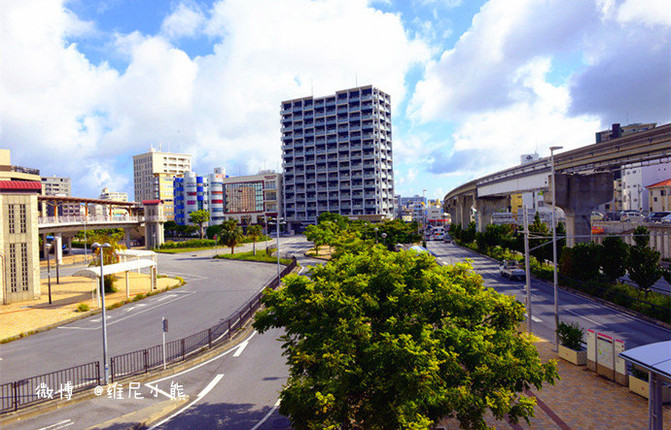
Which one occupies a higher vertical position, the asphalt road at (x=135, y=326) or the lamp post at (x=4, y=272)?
the lamp post at (x=4, y=272)

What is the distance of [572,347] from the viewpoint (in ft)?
62.0

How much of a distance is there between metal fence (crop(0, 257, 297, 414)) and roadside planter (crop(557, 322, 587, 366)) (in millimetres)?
18002

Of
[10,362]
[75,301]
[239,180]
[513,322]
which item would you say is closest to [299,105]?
[239,180]

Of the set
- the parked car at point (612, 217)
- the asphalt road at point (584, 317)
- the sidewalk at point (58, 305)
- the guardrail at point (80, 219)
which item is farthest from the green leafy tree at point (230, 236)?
the parked car at point (612, 217)

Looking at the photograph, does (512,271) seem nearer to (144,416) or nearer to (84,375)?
(144,416)

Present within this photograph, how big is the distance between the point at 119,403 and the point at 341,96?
11682 centimetres

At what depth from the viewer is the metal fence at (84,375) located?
1516 cm

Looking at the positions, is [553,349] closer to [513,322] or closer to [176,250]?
[513,322]

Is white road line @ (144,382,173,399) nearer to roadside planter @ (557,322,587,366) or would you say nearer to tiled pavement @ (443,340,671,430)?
tiled pavement @ (443,340,671,430)

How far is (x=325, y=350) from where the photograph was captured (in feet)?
32.1

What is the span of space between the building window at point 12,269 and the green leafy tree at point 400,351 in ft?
114

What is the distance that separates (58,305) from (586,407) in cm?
3758

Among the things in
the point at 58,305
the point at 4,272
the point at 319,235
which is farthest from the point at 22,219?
the point at 319,235

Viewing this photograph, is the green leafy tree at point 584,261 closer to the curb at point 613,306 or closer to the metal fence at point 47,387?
the curb at point 613,306
